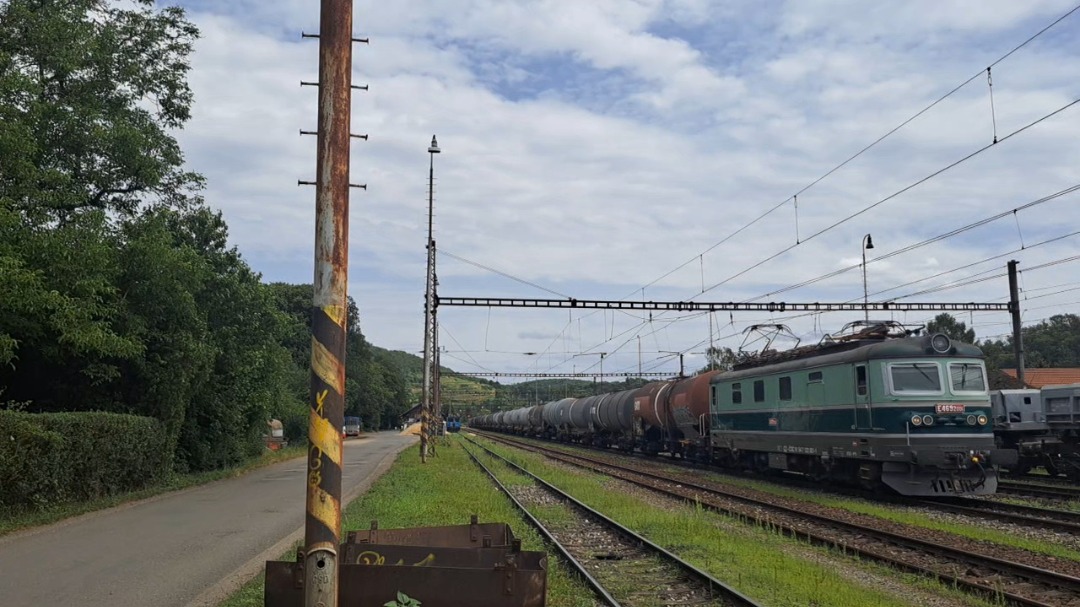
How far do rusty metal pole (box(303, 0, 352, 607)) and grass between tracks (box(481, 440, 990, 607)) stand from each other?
514 centimetres

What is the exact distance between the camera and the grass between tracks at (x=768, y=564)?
886 cm

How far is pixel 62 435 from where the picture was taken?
15.8 meters

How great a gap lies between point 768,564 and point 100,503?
43.8 ft

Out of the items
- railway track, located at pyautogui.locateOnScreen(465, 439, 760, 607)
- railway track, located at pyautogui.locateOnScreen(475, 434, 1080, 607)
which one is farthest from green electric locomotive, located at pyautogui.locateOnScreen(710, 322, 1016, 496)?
railway track, located at pyautogui.locateOnScreen(465, 439, 760, 607)

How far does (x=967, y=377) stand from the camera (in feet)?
57.4

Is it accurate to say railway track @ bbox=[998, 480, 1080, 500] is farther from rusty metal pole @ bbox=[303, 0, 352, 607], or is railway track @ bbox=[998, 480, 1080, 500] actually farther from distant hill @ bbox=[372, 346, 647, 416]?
distant hill @ bbox=[372, 346, 647, 416]

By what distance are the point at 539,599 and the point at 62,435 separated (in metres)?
13.3

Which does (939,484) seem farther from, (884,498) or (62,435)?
(62,435)

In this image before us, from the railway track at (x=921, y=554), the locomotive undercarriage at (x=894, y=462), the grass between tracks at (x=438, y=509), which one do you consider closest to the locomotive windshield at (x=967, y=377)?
the locomotive undercarriage at (x=894, y=462)

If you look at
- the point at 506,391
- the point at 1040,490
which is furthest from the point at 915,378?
the point at 506,391

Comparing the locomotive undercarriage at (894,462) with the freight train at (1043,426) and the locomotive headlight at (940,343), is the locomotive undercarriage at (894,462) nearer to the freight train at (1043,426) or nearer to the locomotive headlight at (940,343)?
the locomotive headlight at (940,343)

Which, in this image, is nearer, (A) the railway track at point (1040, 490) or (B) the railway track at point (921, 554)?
(B) the railway track at point (921, 554)

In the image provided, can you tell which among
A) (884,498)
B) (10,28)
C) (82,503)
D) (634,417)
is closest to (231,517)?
(82,503)

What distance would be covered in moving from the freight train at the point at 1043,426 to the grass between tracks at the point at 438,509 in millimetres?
14374
